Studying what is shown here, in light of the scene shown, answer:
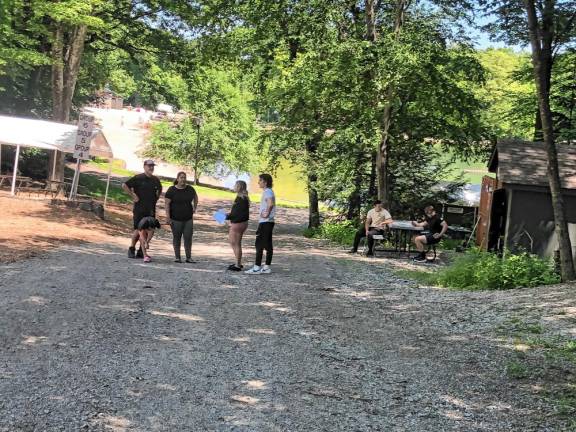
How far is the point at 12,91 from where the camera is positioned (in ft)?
105

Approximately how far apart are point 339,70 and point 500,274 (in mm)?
9129

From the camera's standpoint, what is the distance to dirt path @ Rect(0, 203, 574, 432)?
13.4 ft

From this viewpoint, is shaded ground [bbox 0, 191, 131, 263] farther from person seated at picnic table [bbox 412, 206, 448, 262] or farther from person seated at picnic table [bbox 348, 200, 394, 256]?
person seated at picnic table [bbox 412, 206, 448, 262]

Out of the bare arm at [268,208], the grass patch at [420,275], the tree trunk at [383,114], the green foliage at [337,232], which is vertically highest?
the tree trunk at [383,114]

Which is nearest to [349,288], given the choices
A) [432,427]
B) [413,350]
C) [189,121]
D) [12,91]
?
[413,350]

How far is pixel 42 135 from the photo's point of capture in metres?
22.4

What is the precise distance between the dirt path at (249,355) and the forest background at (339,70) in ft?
30.9

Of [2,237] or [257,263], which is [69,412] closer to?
[257,263]

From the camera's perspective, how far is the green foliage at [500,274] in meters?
10.0

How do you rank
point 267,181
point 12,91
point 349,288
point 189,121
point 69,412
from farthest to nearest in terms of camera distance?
point 189,121, point 12,91, point 267,181, point 349,288, point 69,412

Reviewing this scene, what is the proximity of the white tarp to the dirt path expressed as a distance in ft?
44.2

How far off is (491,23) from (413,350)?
1603cm

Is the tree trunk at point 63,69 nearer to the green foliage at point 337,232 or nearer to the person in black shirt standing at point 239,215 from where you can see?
the green foliage at point 337,232

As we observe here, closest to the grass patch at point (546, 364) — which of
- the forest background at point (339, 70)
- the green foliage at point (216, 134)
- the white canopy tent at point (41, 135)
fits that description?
the forest background at point (339, 70)
